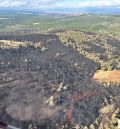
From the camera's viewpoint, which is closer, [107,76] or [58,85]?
[58,85]

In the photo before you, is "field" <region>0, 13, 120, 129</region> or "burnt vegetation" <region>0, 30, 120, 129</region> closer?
"burnt vegetation" <region>0, 30, 120, 129</region>

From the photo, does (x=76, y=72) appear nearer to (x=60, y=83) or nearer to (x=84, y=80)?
(x=84, y=80)

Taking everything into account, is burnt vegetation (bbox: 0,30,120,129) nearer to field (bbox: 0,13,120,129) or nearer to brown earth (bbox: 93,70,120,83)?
field (bbox: 0,13,120,129)

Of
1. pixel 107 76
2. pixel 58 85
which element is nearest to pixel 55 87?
pixel 58 85

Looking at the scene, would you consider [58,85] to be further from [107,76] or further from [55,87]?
[107,76]

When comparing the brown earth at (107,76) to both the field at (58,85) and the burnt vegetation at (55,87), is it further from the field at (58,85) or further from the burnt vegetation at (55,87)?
the burnt vegetation at (55,87)

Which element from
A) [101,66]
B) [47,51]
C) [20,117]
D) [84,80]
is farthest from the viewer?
[47,51]

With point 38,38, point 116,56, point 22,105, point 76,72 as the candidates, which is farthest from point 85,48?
point 22,105
